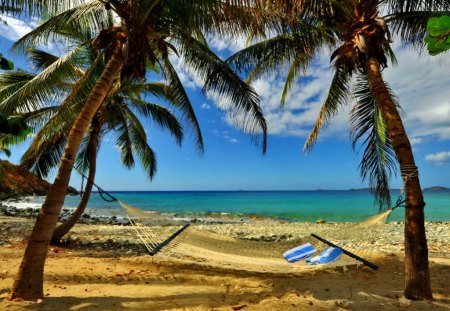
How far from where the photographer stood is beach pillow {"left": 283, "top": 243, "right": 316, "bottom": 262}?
4393mm

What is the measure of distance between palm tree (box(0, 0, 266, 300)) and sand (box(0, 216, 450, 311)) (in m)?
0.49

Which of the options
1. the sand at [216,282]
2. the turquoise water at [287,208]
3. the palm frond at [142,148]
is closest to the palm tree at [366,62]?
the sand at [216,282]

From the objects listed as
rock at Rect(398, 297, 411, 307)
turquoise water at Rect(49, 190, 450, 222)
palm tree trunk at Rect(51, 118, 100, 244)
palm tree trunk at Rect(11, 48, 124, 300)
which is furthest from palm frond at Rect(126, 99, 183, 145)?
turquoise water at Rect(49, 190, 450, 222)

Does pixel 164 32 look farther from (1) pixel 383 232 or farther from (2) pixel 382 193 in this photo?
(1) pixel 383 232

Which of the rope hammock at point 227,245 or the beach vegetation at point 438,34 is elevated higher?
the beach vegetation at point 438,34

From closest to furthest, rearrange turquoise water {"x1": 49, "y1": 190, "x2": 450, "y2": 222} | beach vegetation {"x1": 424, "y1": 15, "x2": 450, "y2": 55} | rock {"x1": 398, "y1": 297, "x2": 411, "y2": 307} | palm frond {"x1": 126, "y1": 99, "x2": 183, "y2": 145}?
beach vegetation {"x1": 424, "y1": 15, "x2": 450, "y2": 55} < rock {"x1": 398, "y1": 297, "x2": 411, "y2": 307} < palm frond {"x1": 126, "y1": 99, "x2": 183, "y2": 145} < turquoise water {"x1": 49, "y1": 190, "x2": 450, "y2": 222}

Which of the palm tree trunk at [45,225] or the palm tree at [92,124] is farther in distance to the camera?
the palm tree at [92,124]

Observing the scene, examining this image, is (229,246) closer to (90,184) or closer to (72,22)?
(90,184)

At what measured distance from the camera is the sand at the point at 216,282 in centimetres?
305

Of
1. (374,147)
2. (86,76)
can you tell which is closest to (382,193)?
(374,147)

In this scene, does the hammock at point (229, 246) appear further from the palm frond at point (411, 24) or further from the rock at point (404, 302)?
the palm frond at point (411, 24)

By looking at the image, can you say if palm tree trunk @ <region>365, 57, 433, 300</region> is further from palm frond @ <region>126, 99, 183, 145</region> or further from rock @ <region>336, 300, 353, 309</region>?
palm frond @ <region>126, 99, 183, 145</region>

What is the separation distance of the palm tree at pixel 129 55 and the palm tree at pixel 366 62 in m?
0.54

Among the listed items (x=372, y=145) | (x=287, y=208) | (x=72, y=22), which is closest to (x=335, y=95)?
(x=372, y=145)
